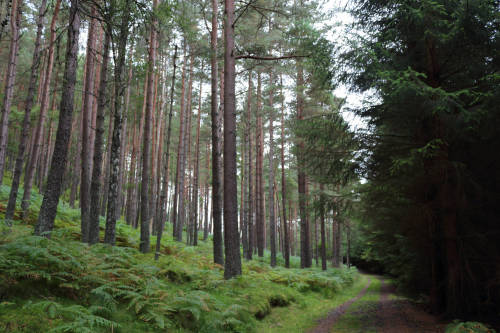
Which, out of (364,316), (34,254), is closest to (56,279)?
(34,254)

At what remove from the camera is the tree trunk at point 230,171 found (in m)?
8.09

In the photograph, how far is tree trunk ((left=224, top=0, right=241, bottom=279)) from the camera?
809 centimetres

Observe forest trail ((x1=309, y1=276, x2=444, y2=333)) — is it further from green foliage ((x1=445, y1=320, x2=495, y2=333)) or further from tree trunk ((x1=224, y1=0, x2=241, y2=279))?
tree trunk ((x1=224, y1=0, x2=241, y2=279))

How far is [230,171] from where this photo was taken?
27.4ft

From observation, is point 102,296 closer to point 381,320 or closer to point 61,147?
point 61,147

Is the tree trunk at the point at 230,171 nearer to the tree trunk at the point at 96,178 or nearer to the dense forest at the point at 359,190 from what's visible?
the dense forest at the point at 359,190

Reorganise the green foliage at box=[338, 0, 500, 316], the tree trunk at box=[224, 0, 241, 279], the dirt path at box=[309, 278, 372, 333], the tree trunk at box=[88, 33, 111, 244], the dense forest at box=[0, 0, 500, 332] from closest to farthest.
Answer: the dense forest at box=[0, 0, 500, 332]
the green foliage at box=[338, 0, 500, 316]
the dirt path at box=[309, 278, 372, 333]
the tree trunk at box=[224, 0, 241, 279]
the tree trunk at box=[88, 33, 111, 244]

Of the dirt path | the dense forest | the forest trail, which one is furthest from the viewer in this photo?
the dirt path

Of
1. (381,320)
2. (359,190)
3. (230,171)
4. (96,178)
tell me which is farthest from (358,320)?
(96,178)

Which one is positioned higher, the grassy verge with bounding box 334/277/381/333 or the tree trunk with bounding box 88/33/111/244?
the tree trunk with bounding box 88/33/111/244

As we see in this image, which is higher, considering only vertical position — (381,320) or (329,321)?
(381,320)

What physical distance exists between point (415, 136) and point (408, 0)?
310cm

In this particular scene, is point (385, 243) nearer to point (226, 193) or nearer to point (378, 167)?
point (378, 167)

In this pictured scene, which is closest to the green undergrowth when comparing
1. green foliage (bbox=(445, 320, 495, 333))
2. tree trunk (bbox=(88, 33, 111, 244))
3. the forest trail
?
tree trunk (bbox=(88, 33, 111, 244))
